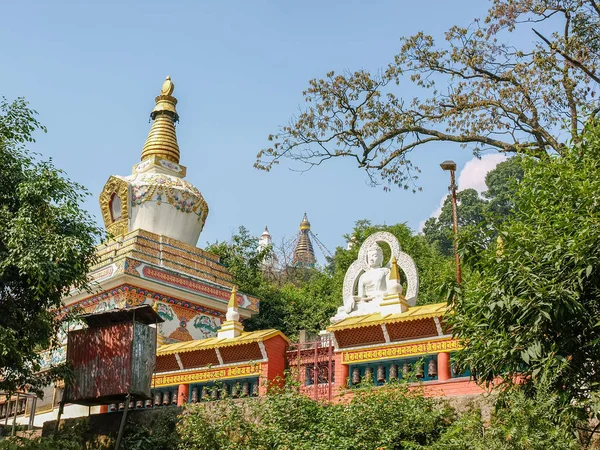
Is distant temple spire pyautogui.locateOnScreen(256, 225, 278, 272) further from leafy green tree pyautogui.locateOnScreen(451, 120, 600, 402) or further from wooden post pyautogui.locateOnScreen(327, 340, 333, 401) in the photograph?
leafy green tree pyautogui.locateOnScreen(451, 120, 600, 402)

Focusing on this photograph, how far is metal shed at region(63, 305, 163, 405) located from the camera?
16859 millimetres

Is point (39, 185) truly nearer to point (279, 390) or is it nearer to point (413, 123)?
point (279, 390)

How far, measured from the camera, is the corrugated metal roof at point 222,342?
59.2 ft

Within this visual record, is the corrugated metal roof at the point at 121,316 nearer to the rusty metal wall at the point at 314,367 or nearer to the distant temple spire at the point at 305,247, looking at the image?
the rusty metal wall at the point at 314,367

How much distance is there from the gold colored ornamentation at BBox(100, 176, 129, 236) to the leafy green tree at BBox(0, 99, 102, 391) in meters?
12.4

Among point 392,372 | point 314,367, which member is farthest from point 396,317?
point 314,367

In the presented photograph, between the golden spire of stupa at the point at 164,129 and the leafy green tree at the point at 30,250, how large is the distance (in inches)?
562

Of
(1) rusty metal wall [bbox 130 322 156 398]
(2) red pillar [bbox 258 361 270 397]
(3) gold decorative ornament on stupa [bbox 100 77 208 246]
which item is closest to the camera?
(1) rusty metal wall [bbox 130 322 156 398]

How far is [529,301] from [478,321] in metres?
1.22

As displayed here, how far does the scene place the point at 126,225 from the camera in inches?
1139

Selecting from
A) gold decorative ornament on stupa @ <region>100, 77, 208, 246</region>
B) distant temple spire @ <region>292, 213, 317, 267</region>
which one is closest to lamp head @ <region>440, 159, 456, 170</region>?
gold decorative ornament on stupa @ <region>100, 77, 208, 246</region>

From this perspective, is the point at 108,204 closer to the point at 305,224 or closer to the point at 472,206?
the point at 472,206

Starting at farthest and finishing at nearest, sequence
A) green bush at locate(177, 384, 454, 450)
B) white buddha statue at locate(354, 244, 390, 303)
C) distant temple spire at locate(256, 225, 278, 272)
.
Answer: distant temple spire at locate(256, 225, 278, 272), white buddha statue at locate(354, 244, 390, 303), green bush at locate(177, 384, 454, 450)

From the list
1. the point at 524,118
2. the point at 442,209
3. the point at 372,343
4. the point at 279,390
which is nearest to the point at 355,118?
the point at 524,118
